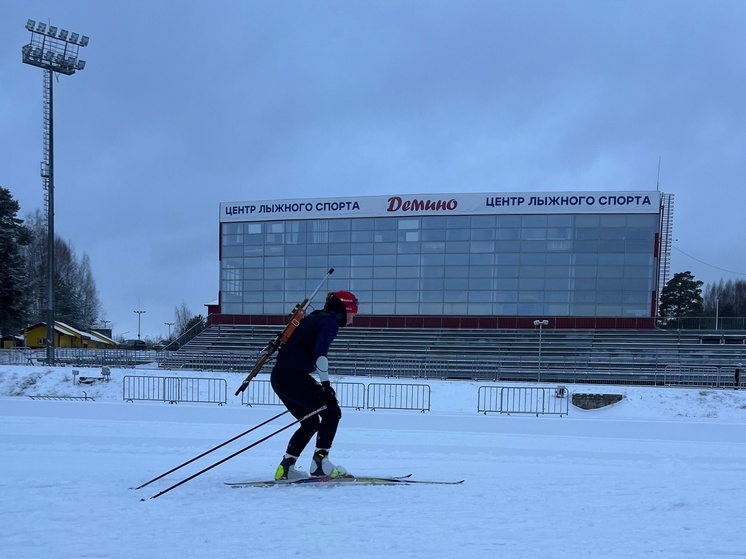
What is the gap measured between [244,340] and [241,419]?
22.8 m

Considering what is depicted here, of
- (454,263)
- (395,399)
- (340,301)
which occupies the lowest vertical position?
(395,399)

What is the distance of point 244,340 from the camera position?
3397cm

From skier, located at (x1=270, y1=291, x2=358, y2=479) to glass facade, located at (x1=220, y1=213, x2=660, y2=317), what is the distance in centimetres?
2925

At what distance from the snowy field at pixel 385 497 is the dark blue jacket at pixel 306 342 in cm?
124

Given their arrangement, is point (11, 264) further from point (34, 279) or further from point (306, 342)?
point (306, 342)

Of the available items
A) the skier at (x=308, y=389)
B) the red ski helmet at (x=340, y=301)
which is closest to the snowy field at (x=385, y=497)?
the skier at (x=308, y=389)

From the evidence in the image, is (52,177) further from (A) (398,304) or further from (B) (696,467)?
(B) (696,467)

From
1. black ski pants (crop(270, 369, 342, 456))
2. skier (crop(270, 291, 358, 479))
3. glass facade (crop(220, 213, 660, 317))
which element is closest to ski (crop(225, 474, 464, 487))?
skier (crop(270, 291, 358, 479))

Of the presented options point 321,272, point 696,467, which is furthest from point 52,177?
point 696,467

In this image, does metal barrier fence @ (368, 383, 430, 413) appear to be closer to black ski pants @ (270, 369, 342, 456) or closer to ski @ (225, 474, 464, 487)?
ski @ (225, 474, 464, 487)

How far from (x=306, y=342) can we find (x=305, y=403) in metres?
0.64

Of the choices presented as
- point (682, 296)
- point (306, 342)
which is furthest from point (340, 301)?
point (682, 296)

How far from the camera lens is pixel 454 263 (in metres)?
34.4

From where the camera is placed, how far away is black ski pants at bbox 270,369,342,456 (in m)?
5.52
